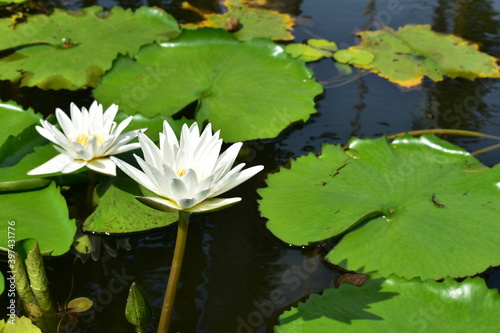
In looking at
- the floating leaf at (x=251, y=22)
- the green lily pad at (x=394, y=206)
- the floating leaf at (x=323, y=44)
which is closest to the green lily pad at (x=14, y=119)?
the green lily pad at (x=394, y=206)

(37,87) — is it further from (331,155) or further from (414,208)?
(414,208)

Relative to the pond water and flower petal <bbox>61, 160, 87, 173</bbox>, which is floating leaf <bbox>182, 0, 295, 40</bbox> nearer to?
the pond water

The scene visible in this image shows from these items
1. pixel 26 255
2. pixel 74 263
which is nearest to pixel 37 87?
pixel 74 263

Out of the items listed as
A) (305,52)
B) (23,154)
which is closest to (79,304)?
(23,154)

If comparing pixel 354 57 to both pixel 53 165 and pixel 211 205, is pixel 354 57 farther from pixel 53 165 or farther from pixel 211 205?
pixel 211 205

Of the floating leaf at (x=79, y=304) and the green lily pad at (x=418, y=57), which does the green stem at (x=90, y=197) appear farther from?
the green lily pad at (x=418, y=57)
